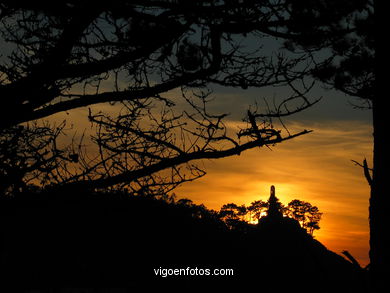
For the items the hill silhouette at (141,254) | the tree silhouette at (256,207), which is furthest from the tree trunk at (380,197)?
the tree silhouette at (256,207)

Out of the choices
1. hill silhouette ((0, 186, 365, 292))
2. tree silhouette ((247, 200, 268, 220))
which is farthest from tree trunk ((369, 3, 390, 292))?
tree silhouette ((247, 200, 268, 220))

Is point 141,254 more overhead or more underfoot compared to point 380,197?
more underfoot

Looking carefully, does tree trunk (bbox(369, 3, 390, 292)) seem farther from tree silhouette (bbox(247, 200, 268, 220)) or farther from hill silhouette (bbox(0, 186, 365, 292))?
tree silhouette (bbox(247, 200, 268, 220))

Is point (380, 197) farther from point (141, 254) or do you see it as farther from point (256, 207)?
point (256, 207)

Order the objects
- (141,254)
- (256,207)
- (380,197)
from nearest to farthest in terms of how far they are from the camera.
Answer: (380,197), (141,254), (256,207)

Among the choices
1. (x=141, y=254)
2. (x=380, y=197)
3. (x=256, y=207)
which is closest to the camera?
(x=380, y=197)

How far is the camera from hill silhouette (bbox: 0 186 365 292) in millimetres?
11367

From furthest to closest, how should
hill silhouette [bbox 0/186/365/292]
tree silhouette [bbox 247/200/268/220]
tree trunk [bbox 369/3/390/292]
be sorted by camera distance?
tree silhouette [bbox 247/200/268/220] → hill silhouette [bbox 0/186/365/292] → tree trunk [bbox 369/3/390/292]

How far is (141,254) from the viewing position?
45.0 ft

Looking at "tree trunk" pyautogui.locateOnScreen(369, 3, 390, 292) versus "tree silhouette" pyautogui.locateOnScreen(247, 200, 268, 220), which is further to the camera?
"tree silhouette" pyautogui.locateOnScreen(247, 200, 268, 220)

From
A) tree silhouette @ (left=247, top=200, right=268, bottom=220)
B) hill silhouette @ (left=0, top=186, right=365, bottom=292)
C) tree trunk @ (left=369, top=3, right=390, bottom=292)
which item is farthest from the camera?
tree silhouette @ (left=247, top=200, right=268, bottom=220)

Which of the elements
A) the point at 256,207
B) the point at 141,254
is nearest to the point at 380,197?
the point at 141,254

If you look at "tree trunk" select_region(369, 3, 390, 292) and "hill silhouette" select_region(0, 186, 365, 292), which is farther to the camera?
"hill silhouette" select_region(0, 186, 365, 292)

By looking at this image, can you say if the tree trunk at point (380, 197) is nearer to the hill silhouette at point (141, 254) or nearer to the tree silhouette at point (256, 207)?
the hill silhouette at point (141, 254)
